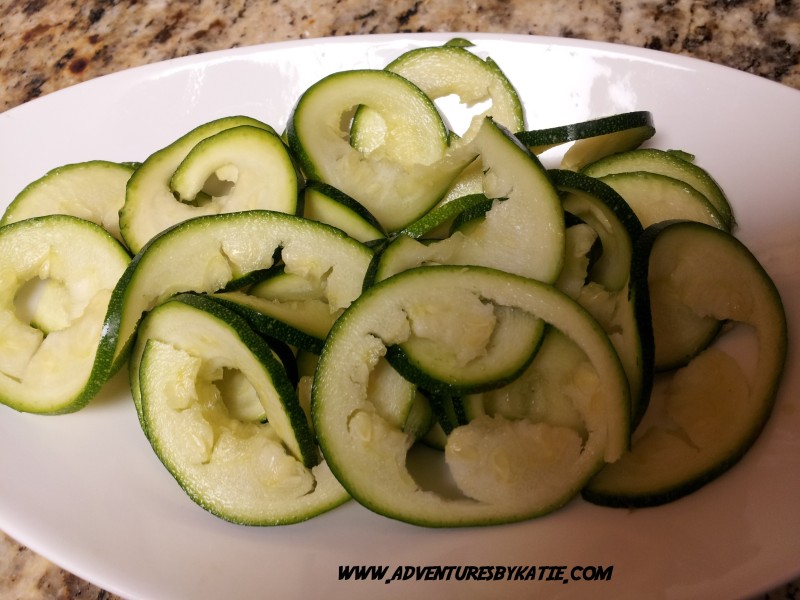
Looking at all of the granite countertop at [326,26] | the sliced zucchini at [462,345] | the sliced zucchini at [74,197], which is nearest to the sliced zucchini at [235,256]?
the sliced zucchini at [462,345]

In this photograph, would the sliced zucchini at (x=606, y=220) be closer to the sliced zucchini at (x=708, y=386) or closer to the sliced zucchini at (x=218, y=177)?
the sliced zucchini at (x=708, y=386)

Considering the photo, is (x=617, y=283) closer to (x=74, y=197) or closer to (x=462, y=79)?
(x=462, y=79)

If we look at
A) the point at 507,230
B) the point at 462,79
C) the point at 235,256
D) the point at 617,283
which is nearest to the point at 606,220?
the point at 617,283

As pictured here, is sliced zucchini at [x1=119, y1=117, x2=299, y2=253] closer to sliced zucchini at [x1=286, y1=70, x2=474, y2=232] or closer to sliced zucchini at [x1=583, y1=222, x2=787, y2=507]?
sliced zucchini at [x1=286, y1=70, x2=474, y2=232]

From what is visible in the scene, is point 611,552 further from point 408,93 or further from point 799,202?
point 408,93

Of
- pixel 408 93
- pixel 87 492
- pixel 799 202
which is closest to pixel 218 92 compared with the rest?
pixel 408 93

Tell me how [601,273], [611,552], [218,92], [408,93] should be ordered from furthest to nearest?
[218,92], [408,93], [601,273], [611,552]

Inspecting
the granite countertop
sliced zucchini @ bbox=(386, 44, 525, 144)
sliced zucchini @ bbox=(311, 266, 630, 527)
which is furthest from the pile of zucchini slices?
the granite countertop
